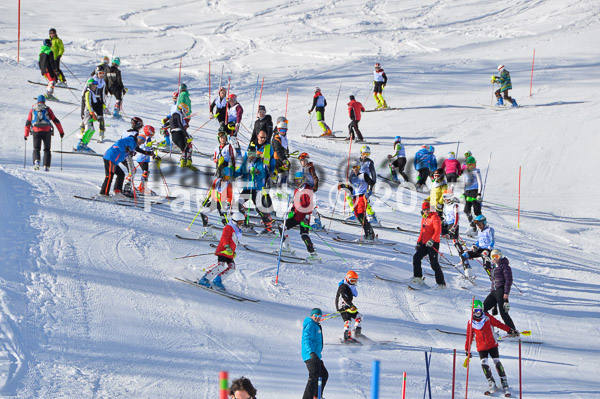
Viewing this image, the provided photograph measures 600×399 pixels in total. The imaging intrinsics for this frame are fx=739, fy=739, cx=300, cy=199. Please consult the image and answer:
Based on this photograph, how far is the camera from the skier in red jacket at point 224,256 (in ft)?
34.5

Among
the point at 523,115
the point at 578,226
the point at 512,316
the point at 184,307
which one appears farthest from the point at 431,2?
the point at 184,307

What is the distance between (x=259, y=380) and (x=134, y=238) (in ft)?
15.0

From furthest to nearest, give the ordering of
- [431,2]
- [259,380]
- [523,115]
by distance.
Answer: [431,2] → [523,115] → [259,380]

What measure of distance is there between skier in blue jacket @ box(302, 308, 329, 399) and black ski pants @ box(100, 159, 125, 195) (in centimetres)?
616

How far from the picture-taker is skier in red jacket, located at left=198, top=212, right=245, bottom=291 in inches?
414

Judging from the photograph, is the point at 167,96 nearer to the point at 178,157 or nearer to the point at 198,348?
the point at 178,157

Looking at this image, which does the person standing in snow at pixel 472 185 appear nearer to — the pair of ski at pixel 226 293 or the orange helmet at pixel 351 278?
the orange helmet at pixel 351 278

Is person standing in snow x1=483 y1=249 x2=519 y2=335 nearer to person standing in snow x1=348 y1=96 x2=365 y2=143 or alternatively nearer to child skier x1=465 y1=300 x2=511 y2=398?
child skier x1=465 y1=300 x2=511 y2=398

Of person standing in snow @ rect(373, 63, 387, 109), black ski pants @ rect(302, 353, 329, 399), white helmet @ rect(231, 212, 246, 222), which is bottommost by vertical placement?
black ski pants @ rect(302, 353, 329, 399)

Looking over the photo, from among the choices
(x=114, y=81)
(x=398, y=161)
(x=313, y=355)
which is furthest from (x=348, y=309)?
(x=114, y=81)

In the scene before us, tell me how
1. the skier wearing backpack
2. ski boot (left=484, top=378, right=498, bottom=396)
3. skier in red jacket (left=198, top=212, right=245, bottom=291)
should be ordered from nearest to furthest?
ski boot (left=484, top=378, right=498, bottom=396), skier in red jacket (left=198, top=212, right=245, bottom=291), the skier wearing backpack

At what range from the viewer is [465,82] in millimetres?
28656

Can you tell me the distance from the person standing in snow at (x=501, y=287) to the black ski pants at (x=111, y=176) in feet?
22.4

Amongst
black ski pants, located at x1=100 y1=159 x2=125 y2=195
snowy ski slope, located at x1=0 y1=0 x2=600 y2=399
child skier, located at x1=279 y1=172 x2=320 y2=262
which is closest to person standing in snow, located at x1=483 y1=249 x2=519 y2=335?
snowy ski slope, located at x1=0 y1=0 x2=600 y2=399
